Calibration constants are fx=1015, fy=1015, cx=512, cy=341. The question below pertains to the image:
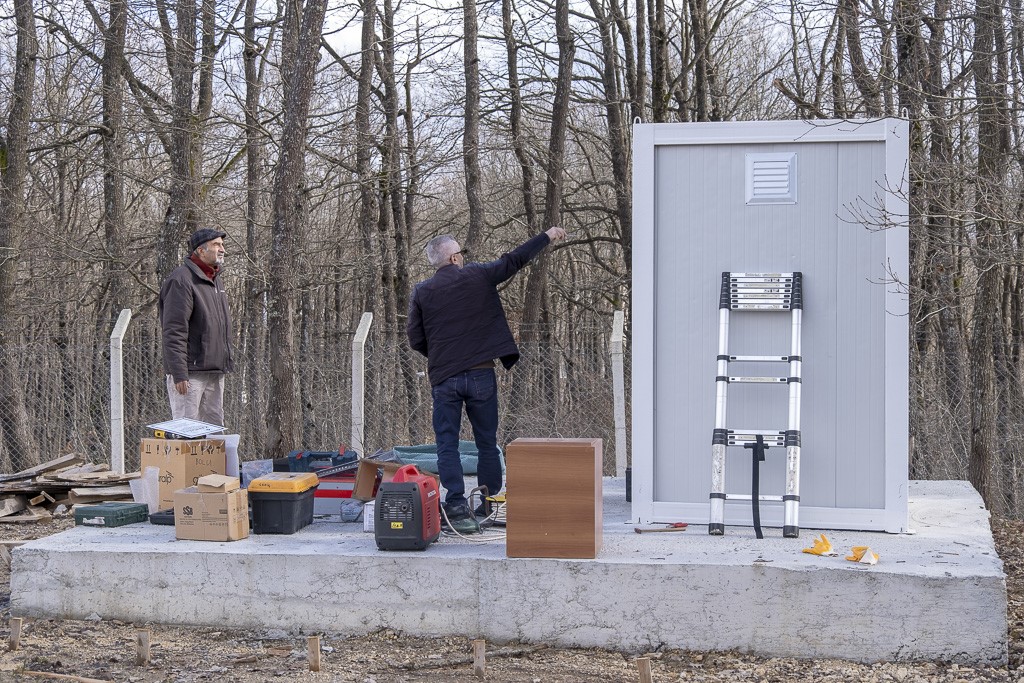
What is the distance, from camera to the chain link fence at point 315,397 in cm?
1064

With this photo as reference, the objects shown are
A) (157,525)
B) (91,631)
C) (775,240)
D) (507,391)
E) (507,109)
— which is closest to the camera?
(91,631)

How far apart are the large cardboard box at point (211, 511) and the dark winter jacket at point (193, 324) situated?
156 cm

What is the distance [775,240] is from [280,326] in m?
6.04

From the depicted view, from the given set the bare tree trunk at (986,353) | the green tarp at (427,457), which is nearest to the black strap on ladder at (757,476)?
the green tarp at (427,457)

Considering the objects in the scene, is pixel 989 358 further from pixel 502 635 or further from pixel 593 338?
pixel 502 635

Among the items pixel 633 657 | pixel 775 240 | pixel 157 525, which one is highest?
pixel 775 240

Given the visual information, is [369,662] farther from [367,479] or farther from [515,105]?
[515,105]

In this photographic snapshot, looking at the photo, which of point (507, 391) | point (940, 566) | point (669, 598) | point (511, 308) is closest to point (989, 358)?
point (507, 391)

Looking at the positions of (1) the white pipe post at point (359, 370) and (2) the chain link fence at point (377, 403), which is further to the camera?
(2) the chain link fence at point (377, 403)

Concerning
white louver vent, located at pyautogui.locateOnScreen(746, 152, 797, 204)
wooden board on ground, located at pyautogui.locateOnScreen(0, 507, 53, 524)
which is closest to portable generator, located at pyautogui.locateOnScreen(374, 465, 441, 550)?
white louver vent, located at pyautogui.locateOnScreen(746, 152, 797, 204)

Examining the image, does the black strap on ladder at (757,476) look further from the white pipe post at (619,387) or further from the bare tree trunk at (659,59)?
the bare tree trunk at (659,59)

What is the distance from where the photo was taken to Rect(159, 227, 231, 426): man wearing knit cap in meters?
7.31

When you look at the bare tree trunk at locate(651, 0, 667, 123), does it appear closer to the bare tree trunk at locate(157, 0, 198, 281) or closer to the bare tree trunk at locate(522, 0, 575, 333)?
the bare tree trunk at locate(522, 0, 575, 333)

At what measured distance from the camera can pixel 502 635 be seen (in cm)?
540
